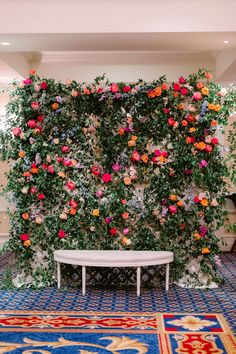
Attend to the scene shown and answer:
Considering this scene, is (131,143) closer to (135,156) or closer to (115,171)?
(135,156)

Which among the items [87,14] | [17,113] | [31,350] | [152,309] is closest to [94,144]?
[17,113]

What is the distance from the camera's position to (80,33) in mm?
6676

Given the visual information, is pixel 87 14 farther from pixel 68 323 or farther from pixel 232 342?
pixel 232 342

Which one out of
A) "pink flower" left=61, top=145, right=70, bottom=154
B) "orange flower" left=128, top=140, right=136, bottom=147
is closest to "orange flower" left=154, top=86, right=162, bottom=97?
"orange flower" left=128, top=140, right=136, bottom=147

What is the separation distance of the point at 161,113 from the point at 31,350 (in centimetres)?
357

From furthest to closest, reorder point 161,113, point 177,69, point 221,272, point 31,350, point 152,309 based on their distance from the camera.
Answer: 1. point 177,69
2. point 221,272
3. point 161,113
4. point 152,309
5. point 31,350

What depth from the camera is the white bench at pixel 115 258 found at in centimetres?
679

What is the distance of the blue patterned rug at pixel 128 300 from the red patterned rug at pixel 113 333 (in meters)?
0.23

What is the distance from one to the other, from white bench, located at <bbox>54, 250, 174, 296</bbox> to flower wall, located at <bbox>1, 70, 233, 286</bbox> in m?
0.31

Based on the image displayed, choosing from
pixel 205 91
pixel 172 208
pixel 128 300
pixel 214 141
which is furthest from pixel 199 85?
pixel 128 300

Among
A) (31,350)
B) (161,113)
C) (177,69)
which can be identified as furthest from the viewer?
(177,69)

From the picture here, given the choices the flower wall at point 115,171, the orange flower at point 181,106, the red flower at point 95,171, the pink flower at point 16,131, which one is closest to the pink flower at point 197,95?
the flower wall at point 115,171

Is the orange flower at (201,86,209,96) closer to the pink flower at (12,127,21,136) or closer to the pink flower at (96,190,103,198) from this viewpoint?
the pink flower at (96,190,103,198)

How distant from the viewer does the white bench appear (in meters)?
6.79
